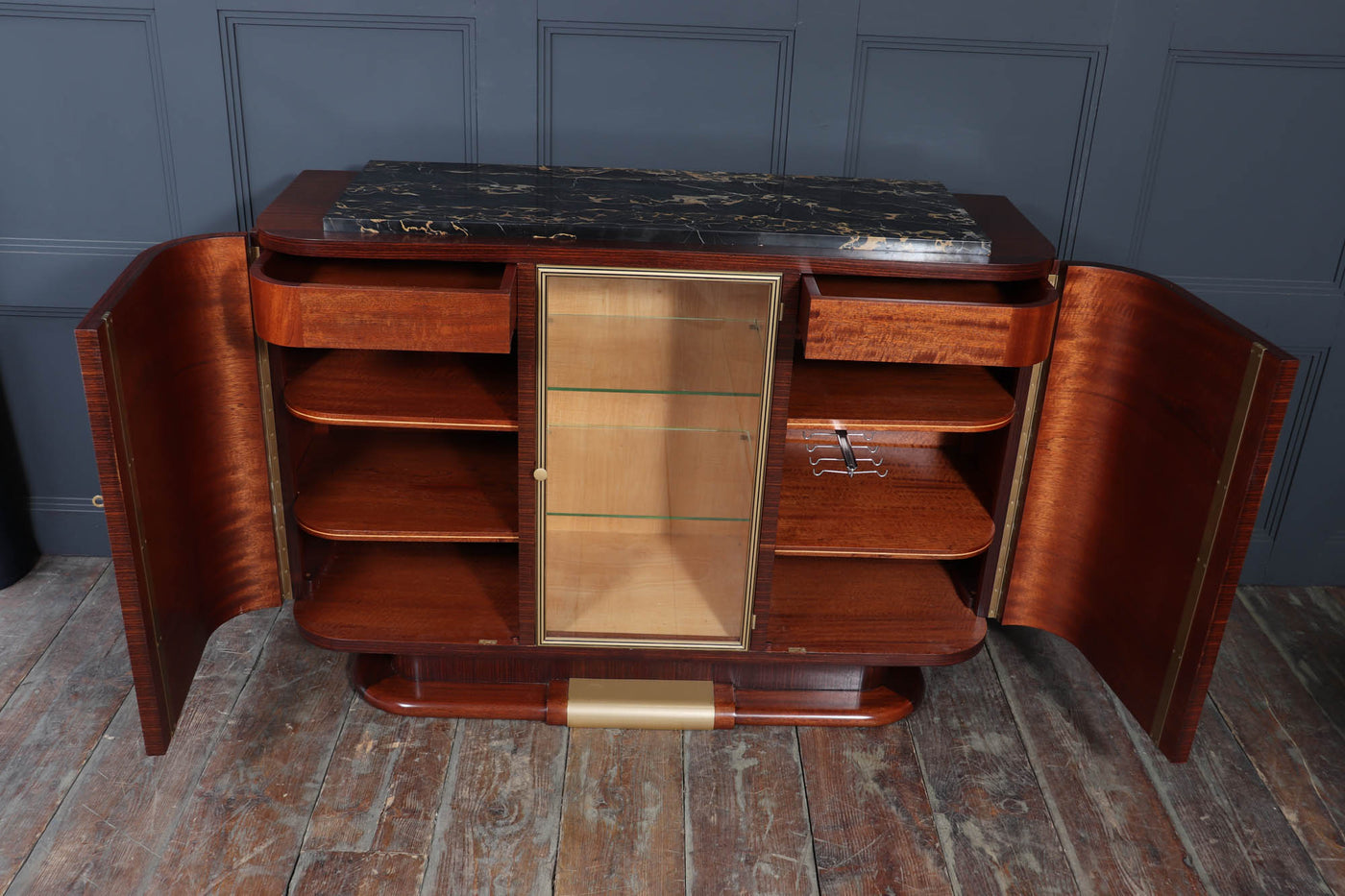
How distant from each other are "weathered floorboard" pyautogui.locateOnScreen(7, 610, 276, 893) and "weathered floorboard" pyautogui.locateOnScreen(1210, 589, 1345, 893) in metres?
2.03

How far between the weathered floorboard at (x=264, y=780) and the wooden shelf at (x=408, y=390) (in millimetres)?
608

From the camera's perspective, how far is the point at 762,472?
1980mm

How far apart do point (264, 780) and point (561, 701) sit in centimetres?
56

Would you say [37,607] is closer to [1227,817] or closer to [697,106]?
[697,106]

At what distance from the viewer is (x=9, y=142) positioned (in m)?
2.27

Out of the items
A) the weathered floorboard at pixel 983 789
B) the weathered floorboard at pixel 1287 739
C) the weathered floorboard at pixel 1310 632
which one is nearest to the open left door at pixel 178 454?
the weathered floorboard at pixel 983 789

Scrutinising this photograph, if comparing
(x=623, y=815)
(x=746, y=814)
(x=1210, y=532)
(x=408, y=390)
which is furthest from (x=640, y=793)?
(x=1210, y=532)

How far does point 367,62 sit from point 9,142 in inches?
30.1

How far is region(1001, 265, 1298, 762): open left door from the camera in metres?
1.73

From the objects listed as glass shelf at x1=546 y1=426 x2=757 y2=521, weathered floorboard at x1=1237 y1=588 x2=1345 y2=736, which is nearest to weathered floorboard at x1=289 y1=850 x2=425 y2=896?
glass shelf at x1=546 y1=426 x2=757 y2=521

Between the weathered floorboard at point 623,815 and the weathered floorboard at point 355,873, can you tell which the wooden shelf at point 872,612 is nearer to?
the weathered floorboard at point 623,815

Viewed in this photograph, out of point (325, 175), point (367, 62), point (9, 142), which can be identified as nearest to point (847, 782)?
point (325, 175)

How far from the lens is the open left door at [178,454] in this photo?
5.44 ft

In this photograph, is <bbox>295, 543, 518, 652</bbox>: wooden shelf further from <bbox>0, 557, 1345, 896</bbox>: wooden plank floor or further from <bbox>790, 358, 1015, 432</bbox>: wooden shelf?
<bbox>790, 358, 1015, 432</bbox>: wooden shelf
